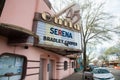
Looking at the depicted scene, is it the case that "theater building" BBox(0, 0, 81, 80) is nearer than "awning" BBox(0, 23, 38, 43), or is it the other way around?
"awning" BBox(0, 23, 38, 43)

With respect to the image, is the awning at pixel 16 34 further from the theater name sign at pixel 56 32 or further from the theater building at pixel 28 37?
the theater name sign at pixel 56 32

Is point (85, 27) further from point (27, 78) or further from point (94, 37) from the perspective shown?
point (27, 78)

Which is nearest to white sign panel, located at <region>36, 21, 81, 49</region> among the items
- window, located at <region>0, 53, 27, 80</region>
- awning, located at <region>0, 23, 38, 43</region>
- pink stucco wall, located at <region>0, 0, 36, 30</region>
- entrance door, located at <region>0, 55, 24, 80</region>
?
pink stucco wall, located at <region>0, 0, 36, 30</region>

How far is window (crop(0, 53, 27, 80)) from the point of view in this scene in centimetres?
761

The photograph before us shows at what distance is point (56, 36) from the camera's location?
11.0m

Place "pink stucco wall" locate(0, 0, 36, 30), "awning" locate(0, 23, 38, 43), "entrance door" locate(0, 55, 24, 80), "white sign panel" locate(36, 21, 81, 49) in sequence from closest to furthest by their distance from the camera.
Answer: "awning" locate(0, 23, 38, 43) < "pink stucco wall" locate(0, 0, 36, 30) < "entrance door" locate(0, 55, 24, 80) < "white sign panel" locate(36, 21, 81, 49)

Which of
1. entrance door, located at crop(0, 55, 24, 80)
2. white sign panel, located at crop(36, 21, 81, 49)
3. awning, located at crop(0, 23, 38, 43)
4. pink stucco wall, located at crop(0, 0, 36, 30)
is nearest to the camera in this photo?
awning, located at crop(0, 23, 38, 43)

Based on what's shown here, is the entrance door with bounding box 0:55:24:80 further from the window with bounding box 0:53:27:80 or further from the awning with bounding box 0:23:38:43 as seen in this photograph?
the awning with bounding box 0:23:38:43

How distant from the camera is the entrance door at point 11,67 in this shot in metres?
7.60

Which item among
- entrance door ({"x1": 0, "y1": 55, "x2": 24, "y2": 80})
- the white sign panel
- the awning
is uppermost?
the white sign panel

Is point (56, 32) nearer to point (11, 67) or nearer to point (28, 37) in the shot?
point (28, 37)

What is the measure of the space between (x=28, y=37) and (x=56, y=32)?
3.36 meters

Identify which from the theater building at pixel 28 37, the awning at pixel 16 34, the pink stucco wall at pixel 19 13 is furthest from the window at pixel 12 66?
the pink stucco wall at pixel 19 13

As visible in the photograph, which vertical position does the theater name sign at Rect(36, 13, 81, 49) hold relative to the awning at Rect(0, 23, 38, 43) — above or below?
above
